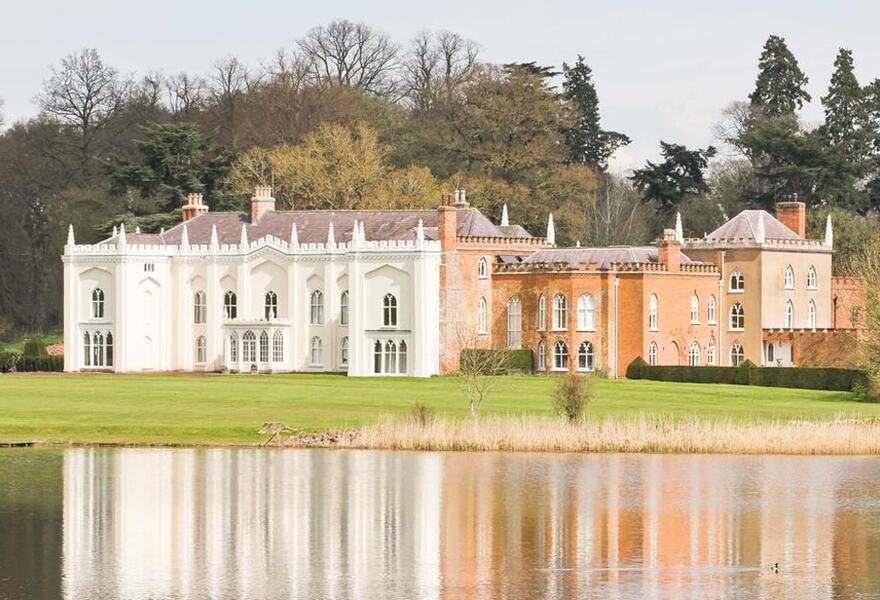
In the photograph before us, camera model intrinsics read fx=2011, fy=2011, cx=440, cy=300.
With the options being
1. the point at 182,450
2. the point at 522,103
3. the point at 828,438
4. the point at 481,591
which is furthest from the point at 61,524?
the point at 522,103

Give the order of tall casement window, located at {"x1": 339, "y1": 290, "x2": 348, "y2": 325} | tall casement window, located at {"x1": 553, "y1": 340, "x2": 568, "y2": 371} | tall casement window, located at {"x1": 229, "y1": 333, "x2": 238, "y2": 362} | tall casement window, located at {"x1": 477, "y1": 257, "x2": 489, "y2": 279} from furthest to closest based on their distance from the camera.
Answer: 1. tall casement window, located at {"x1": 229, "y1": 333, "x2": 238, "y2": 362}
2. tall casement window, located at {"x1": 477, "y1": 257, "x2": 489, "y2": 279}
3. tall casement window, located at {"x1": 339, "y1": 290, "x2": 348, "y2": 325}
4. tall casement window, located at {"x1": 553, "y1": 340, "x2": 568, "y2": 371}

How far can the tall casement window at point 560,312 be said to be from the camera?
3314 inches

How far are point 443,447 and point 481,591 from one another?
1917 centimetres

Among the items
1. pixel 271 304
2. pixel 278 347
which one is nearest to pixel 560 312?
pixel 278 347

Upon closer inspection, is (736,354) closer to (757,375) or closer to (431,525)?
(757,375)

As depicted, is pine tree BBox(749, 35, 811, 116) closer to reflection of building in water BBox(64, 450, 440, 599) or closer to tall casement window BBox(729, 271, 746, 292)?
tall casement window BBox(729, 271, 746, 292)

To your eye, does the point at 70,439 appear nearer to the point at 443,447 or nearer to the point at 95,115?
the point at 443,447

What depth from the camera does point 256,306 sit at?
285 ft

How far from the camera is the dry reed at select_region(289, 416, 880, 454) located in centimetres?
4962

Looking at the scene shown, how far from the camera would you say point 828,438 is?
50188 mm

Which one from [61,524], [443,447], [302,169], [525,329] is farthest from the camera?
[302,169]

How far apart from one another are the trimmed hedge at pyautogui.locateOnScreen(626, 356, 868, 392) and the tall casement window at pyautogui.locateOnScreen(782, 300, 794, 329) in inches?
321

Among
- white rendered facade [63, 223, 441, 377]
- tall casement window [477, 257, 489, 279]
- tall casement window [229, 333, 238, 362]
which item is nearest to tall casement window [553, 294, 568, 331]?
tall casement window [477, 257, 489, 279]

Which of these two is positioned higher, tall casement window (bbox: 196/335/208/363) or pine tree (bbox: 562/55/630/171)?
pine tree (bbox: 562/55/630/171)
